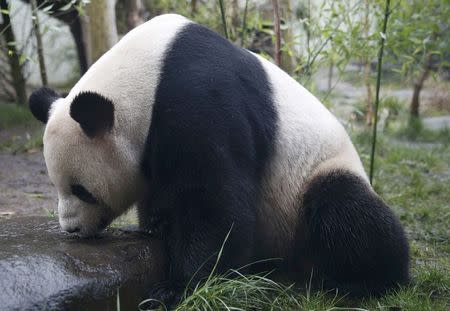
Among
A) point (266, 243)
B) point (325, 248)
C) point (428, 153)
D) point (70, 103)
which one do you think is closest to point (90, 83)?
point (70, 103)

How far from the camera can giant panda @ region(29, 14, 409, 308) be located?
3193mm

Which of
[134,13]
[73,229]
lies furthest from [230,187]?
[134,13]

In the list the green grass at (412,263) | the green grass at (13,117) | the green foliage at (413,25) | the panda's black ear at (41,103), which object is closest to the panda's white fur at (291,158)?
the green grass at (412,263)

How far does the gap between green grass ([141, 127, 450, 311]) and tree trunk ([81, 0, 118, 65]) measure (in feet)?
11.8

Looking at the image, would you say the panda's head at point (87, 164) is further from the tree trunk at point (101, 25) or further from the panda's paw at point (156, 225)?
the tree trunk at point (101, 25)

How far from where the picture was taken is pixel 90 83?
133 inches

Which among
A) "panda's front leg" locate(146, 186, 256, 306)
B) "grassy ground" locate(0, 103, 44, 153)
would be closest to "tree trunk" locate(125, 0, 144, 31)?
"grassy ground" locate(0, 103, 44, 153)

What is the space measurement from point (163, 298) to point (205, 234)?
1.39 ft

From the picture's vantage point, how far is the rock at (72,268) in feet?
8.99

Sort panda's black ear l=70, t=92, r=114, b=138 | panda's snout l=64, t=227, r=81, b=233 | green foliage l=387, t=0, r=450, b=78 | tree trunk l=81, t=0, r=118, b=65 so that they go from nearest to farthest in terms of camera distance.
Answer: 1. panda's black ear l=70, t=92, r=114, b=138
2. panda's snout l=64, t=227, r=81, b=233
3. green foliage l=387, t=0, r=450, b=78
4. tree trunk l=81, t=0, r=118, b=65

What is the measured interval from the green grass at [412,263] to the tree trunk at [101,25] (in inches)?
141

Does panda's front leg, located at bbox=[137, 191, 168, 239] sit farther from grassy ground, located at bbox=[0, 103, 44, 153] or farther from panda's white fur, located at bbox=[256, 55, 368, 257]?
grassy ground, located at bbox=[0, 103, 44, 153]

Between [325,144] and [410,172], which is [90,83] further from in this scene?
[410,172]

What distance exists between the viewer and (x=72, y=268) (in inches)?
116
